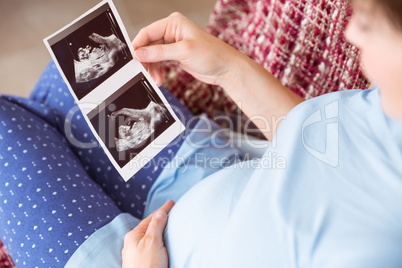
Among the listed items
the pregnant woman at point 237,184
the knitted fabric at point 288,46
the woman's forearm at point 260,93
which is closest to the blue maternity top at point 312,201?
the pregnant woman at point 237,184

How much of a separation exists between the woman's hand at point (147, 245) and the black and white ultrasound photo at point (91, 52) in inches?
11.6

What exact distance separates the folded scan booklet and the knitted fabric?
348 millimetres

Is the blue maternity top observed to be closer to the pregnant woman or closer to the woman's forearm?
the pregnant woman

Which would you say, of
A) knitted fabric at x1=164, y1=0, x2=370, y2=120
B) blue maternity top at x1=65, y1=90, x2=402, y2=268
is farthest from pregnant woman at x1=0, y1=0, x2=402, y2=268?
knitted fabric at x1=164, y1=0, x2=370, y2=120

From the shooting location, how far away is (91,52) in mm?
842

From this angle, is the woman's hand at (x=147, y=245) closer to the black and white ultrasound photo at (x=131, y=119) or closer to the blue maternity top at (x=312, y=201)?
the blue maternity top at (x=312, y=201)

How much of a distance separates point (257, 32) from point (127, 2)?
40.6 inches

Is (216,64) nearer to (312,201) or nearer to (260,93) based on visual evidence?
(260,93)

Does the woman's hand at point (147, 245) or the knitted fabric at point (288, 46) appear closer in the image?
the woman's hand at point (147, 245)

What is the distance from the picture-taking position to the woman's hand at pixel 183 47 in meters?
0.87

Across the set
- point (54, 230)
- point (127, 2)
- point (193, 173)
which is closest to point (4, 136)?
point (54, 230)

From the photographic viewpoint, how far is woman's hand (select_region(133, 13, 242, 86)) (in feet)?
2.85

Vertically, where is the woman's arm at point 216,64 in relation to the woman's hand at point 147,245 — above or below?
above

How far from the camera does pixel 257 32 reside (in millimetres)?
1166
